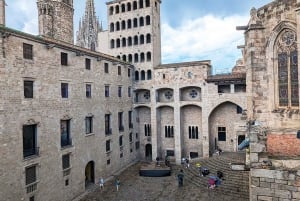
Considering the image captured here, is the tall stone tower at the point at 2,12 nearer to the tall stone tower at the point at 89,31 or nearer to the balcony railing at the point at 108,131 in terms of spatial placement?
the balcony railing at the point at 108,131

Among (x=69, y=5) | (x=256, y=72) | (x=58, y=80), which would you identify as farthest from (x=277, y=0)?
(x=69, y=5)

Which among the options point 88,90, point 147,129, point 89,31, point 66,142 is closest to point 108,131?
point 88,90

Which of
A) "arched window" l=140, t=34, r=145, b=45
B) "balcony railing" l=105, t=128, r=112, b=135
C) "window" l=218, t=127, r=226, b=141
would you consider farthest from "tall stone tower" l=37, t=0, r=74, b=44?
"window" l=218, t=127, r=226, b=141

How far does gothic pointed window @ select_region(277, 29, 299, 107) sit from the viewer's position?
17013 millimetres

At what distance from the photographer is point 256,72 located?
1830 cm

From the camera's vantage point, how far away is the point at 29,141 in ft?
62.5

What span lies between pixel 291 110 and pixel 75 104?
17.9 meters

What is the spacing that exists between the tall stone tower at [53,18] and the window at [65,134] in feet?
41.1

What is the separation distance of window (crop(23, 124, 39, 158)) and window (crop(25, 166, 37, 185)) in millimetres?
1017

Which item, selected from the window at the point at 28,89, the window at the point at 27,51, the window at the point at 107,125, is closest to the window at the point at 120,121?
the window at the point at 107,125

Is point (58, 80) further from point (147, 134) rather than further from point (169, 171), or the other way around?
point (147, 134)

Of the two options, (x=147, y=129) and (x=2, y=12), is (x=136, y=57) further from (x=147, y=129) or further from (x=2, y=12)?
(x=2, y=12)

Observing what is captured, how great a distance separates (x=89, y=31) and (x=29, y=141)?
1803 inches

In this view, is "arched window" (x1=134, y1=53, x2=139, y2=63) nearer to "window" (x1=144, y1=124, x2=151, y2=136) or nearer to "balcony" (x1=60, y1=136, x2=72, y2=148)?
"window" (x1=144, y1=124, x2=151, y2=136)
